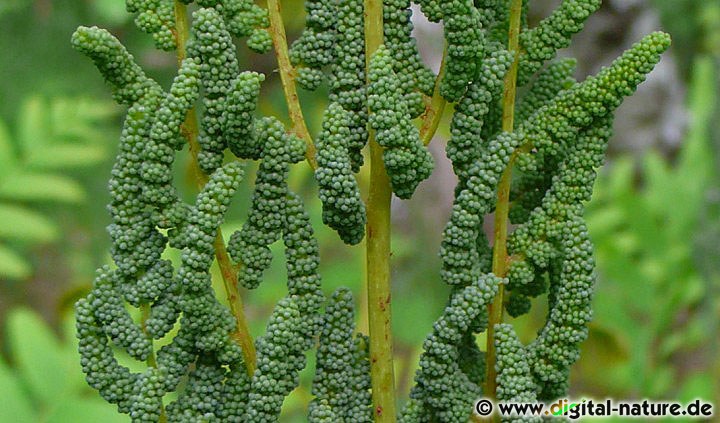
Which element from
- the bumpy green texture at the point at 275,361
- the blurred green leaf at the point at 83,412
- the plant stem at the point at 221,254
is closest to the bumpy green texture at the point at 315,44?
the plant stem at the point at 221,254

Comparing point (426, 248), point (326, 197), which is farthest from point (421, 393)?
point (426, 248)

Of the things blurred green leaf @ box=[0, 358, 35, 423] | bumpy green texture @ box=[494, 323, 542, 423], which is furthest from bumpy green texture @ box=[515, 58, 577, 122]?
blurred green leaf @ box=[0, 358, 35, 423]

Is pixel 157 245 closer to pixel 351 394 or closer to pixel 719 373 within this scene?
pixel 351 394

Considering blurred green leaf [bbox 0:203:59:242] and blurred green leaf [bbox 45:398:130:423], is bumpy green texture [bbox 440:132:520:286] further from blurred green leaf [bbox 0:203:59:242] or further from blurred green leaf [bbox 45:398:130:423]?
blurred green leaf [bbox 0:203:59:242]

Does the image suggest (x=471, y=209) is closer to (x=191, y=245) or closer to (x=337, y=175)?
(x=337, y=175)

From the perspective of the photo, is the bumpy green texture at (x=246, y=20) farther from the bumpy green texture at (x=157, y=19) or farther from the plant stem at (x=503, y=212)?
the plant stem at (x=503, y=212)

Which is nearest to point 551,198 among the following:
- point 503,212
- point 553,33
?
point 503,212

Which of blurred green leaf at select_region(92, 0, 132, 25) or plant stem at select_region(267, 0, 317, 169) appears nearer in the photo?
plant stem at select_region(267, 0, 317, 169)
